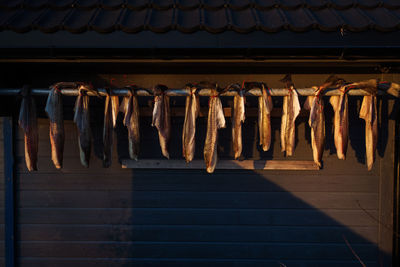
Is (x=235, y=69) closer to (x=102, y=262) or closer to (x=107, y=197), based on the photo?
(x=107, y=197)

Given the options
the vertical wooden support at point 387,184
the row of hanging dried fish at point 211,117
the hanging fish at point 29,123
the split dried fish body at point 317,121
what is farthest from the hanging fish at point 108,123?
the vertical wooden support at point 387,184

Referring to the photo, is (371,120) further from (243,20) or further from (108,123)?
(108,123)

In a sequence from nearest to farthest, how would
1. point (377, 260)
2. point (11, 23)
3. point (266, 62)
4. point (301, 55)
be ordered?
1. point (11, 23)
2. point (301, 55)
3. point (266, 62)
4. point (377, 260)

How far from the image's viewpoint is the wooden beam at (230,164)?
3.15 m

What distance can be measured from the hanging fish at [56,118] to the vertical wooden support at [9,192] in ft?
3.52

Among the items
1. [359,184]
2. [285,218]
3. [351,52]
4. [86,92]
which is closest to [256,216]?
[285,218]

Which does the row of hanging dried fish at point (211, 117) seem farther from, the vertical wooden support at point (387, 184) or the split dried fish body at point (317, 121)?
the vertical wooden support at point (387, 184)

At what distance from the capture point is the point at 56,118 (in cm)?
253

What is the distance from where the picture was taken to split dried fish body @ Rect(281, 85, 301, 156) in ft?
8.12

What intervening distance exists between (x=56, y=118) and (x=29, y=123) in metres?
0.30

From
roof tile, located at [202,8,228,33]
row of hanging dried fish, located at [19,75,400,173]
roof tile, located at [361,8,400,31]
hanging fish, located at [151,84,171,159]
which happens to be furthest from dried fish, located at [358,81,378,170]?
hanging fish, located at [151,84,171,159]

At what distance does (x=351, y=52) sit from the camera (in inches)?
93.5

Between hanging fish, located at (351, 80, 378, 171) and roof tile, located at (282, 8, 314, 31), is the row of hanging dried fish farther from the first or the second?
roof tile, located at (282, 8, 314, 31)

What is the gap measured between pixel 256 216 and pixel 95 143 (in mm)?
2166
